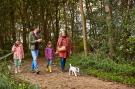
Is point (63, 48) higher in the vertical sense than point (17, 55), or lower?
higher

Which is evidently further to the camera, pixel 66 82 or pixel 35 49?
pixel 35 49

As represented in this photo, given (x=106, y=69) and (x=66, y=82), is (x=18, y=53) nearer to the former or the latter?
(x=66, y=82)

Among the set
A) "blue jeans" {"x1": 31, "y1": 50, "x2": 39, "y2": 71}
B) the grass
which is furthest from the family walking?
the grass

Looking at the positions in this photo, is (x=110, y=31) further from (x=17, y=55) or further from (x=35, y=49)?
(x=17, y=55)

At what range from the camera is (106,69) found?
1931 cm

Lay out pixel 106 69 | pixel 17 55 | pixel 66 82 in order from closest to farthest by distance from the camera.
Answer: pixel 66 82 → pixel 17 55 → pixel 106 69

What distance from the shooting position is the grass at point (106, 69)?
17.0m

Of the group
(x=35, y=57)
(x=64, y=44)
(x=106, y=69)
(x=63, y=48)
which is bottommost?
(x=106, y=69)

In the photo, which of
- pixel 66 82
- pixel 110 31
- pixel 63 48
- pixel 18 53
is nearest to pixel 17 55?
pixel 18 53

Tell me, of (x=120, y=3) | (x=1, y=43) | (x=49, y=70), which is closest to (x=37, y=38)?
(x=49, y=70)

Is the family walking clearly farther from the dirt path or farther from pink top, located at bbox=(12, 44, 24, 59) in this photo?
the dirt path

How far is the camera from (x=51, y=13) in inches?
1489

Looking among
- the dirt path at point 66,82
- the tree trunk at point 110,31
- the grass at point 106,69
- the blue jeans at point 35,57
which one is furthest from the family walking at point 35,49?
the tree trunk at point 110,31

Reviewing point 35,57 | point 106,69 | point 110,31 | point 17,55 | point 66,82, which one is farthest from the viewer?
point 110,31
